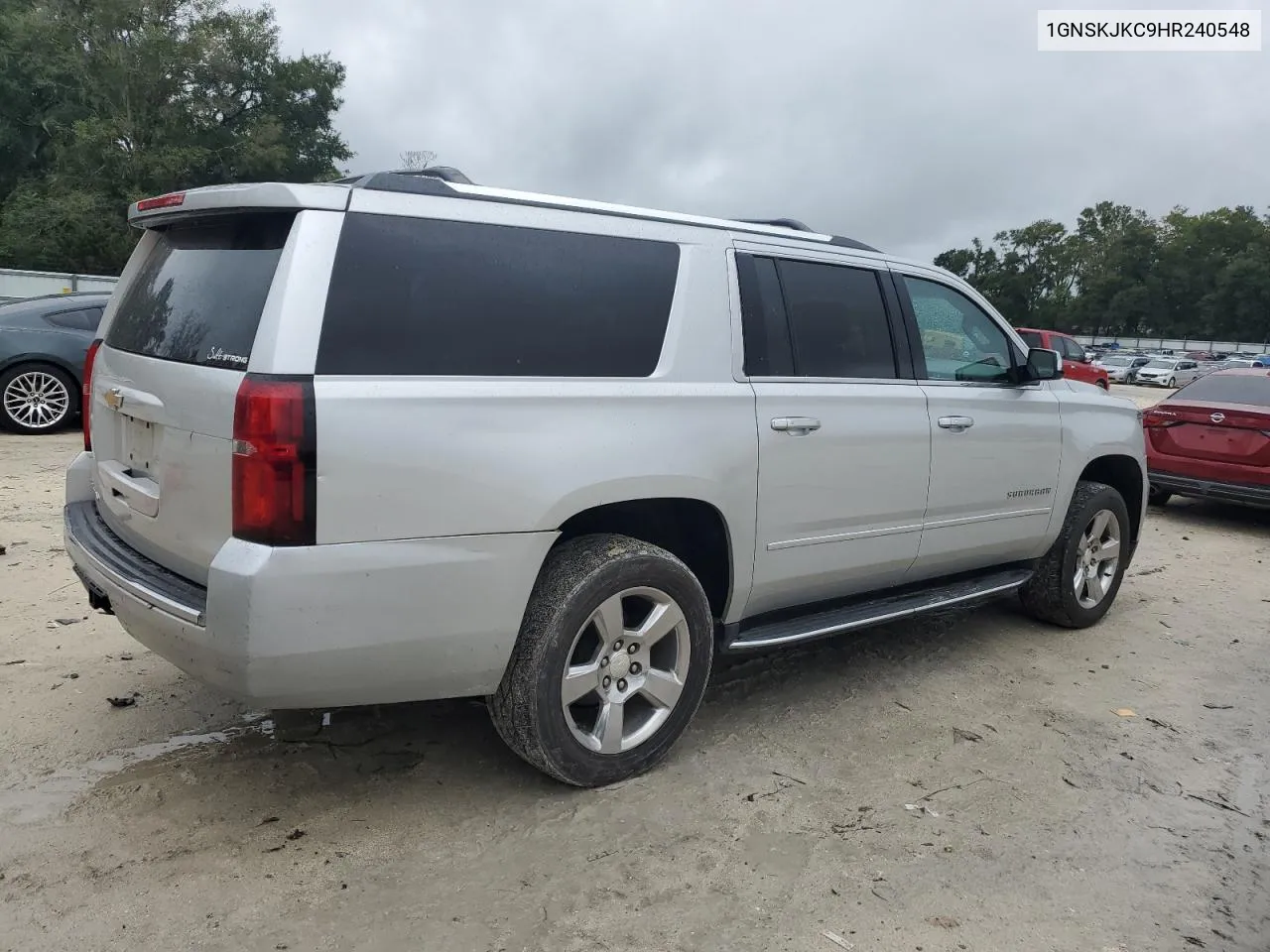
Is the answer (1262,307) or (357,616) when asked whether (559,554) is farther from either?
(1262,307)

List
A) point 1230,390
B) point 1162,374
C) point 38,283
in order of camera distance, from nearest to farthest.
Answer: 1. point 1230,390
2. point 38,283
3. point 1162,374

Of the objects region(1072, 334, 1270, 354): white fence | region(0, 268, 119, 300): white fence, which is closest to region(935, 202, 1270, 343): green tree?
region(1072, 334, 1270, 354): white fence

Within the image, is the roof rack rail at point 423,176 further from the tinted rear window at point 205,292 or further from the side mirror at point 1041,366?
the side mirror at point 1041,366

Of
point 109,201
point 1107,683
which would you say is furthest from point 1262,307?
point 1107,683

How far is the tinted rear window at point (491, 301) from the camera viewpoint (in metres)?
2.74

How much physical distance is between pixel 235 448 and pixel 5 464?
6941mm

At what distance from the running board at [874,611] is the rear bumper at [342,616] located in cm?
107

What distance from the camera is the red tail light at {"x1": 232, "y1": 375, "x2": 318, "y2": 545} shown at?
8.39 ft

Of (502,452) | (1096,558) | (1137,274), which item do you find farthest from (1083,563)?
(1137,274)

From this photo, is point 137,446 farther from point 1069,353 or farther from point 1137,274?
point 1137,274

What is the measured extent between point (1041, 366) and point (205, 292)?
3.80 metres

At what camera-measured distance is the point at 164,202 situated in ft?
10.6

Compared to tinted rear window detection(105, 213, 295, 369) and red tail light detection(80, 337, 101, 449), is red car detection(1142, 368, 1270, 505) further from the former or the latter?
red tail light detection(80, 337, 101, 449)

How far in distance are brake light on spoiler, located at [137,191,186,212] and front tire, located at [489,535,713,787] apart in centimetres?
163
